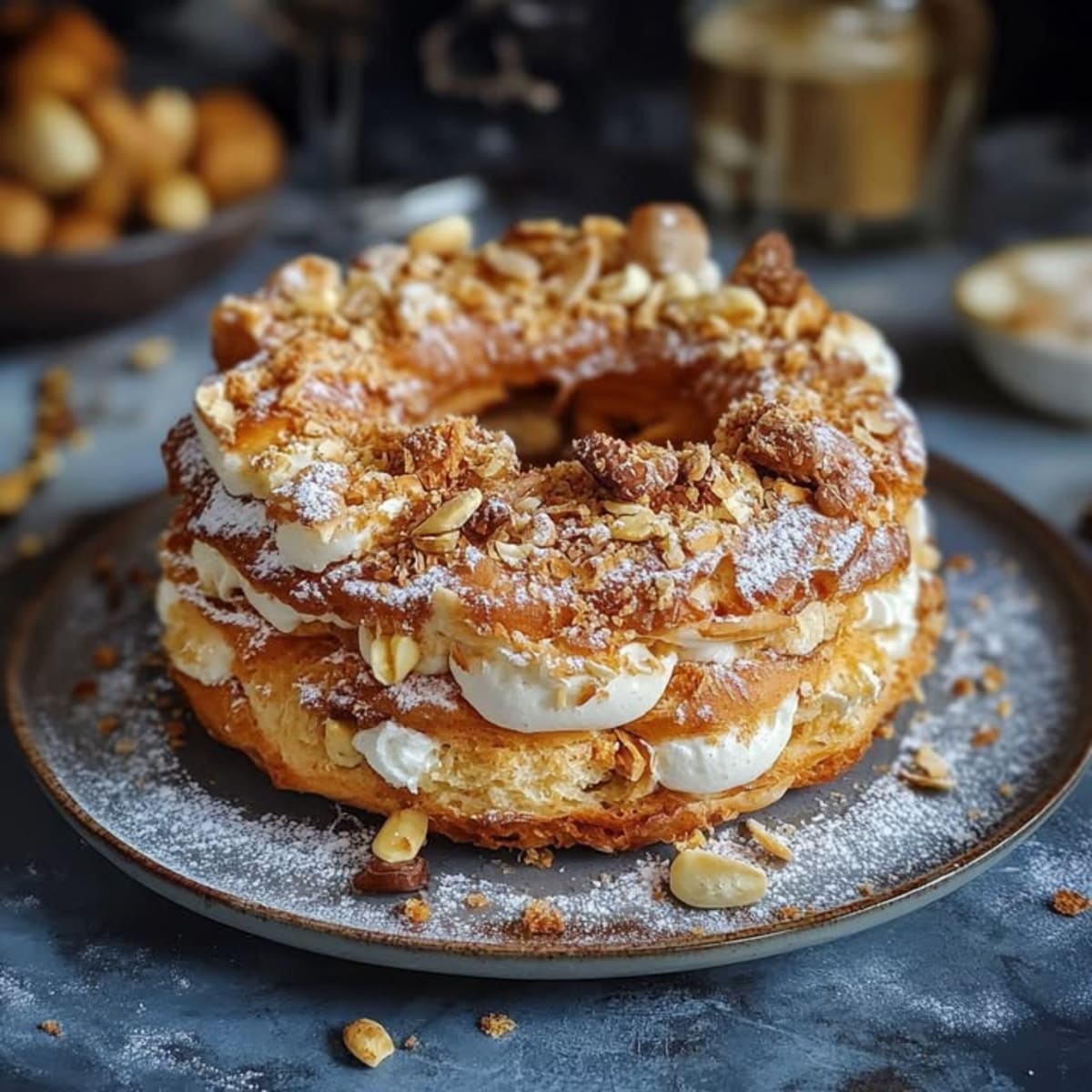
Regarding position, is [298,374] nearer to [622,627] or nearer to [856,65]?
[622,627]

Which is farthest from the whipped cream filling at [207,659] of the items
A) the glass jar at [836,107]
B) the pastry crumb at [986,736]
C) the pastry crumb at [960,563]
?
the glass jar at [836,107]

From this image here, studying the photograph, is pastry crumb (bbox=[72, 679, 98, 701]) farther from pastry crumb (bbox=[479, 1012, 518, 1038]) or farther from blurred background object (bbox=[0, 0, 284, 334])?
blurred background object (bbox=[0, 0, 284, 334])

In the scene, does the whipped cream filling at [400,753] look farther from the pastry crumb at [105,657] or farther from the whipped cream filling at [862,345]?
the whipped cream filling at [862,345]

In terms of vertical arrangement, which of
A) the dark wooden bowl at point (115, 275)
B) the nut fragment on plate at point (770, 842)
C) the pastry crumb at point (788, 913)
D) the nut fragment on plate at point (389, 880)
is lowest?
the dark wooden bowl at point (115, 275)

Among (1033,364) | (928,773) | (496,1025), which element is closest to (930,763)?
(928,773)

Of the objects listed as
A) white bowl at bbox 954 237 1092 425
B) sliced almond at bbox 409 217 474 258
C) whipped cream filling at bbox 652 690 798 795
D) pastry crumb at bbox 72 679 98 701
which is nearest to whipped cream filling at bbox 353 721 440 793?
whipped cream filling at bbox 652 690 798 795

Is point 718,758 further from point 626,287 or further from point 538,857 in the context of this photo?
point 626,287

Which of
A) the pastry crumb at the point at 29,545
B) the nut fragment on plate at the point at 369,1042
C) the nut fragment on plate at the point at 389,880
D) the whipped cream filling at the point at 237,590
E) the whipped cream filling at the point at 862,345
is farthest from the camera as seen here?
the pastry crumb at the point at 29,545
